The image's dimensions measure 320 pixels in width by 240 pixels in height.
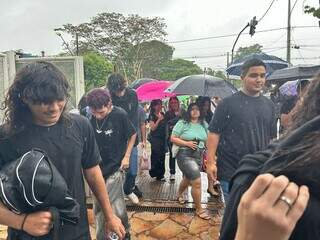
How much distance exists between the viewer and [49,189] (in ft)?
5.32


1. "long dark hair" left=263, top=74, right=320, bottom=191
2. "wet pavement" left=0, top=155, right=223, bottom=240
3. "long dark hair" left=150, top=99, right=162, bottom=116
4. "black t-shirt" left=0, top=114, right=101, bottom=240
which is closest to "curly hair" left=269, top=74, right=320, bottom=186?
"long dark hair" left=263, top=74, right=320, bottom=191

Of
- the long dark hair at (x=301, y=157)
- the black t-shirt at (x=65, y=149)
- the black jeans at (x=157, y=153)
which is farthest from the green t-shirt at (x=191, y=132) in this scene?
the long dark hair at (x=301, y=157)

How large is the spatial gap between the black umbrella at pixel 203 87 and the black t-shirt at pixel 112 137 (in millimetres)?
1957

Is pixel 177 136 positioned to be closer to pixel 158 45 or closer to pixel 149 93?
pixel 149 93

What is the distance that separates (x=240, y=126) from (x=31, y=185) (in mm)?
2270

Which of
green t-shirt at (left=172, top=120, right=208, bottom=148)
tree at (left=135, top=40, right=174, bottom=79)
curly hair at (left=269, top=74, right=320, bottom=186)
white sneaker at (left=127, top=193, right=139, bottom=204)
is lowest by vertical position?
white sneaker at (left=127, top=193, right=139, bottom=204)

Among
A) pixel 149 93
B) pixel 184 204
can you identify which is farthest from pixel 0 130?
pixel 149 93

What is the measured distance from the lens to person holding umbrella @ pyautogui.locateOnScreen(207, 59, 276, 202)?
3473 millimetres

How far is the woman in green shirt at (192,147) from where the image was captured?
4910mm

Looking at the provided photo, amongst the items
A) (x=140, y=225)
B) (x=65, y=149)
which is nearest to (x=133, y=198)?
(x=140, y=225)

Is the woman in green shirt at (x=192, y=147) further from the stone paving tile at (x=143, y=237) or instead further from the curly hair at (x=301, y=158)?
the curly hair at (x=301, y=158)

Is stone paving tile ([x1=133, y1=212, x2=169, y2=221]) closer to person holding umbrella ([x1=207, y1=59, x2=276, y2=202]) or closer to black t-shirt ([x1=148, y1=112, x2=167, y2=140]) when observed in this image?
person holding umbrella ([x1=207, y1=59, x2=276, y2=202])

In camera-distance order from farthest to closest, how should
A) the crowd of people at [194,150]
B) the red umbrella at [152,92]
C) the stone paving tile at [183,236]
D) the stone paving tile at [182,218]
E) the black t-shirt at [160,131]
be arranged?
the red umbrella at [152,92]
the black t-shirt at [160,131]
the stone paving tile at [182,218]
the stone paving tile at [183,236]
the crowd of people at [194,150]

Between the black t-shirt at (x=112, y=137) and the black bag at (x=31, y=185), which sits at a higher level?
the black bag at (x=31, y=185)
